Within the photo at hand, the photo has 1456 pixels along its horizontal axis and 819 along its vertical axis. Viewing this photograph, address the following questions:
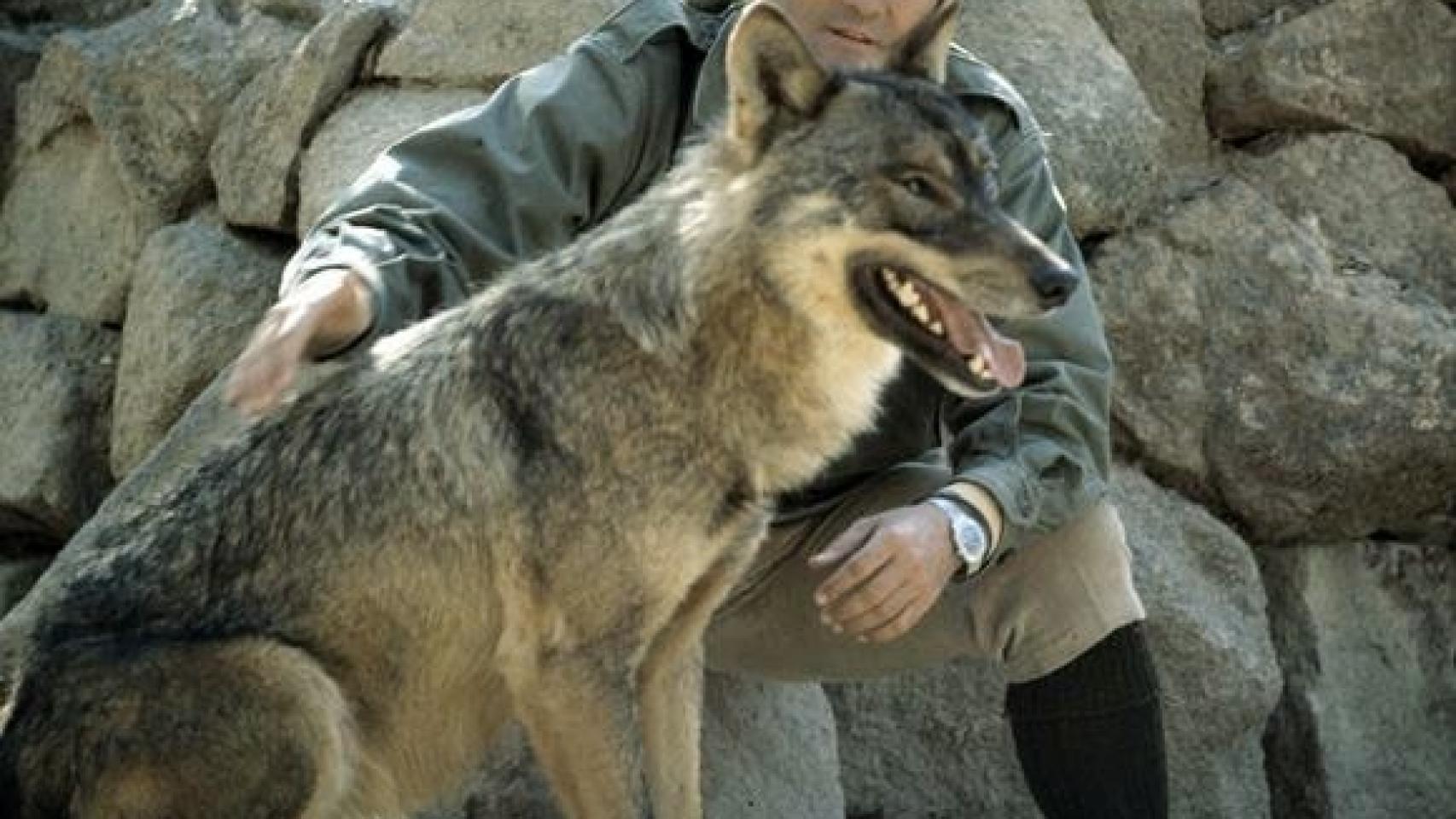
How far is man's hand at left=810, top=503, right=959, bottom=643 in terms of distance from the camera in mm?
4160

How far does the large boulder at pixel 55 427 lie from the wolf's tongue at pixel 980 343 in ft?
12.2

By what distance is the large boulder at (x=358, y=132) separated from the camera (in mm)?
6055

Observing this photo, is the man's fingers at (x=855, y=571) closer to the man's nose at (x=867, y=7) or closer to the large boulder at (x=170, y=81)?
the man's nose at (x=867, y=7)

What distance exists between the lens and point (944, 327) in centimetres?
401

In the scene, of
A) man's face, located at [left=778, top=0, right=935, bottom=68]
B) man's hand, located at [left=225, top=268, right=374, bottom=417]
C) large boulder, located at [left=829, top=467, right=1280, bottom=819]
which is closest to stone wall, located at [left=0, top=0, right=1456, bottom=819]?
large boulder, located at [left=829, top=467, right=1280, bottom=819]

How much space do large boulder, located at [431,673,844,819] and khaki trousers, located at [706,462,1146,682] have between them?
0.25m

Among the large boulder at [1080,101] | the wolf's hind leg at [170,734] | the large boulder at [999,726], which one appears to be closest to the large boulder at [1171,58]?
the large boulder at [1080,101]

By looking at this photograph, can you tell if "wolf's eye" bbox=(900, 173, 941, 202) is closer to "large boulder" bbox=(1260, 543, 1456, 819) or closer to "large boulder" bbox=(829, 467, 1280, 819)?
"large boulder" bbox=(829, 467, 1280, 819)

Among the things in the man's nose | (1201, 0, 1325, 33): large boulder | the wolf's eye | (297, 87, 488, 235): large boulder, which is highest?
the wolf's eye

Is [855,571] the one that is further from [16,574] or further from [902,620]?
[16,574]

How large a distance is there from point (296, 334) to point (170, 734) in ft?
2.60

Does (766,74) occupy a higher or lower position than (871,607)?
higher

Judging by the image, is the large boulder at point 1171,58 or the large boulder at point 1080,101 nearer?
the large boulder at point 1080,101

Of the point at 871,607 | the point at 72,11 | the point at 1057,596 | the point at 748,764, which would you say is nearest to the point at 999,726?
the point at 748,764
